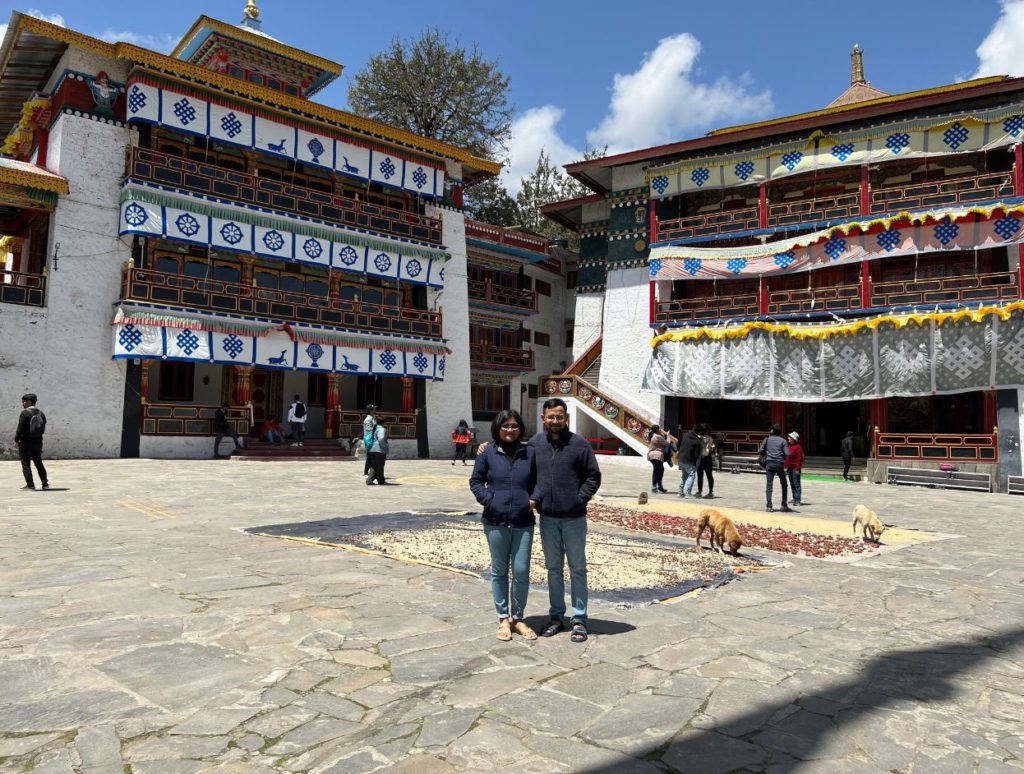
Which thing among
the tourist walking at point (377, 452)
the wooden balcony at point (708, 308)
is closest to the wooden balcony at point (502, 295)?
the wooden balcony at point (708, 308)

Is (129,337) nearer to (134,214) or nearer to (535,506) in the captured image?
(134,214)

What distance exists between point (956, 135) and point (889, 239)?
3977mm

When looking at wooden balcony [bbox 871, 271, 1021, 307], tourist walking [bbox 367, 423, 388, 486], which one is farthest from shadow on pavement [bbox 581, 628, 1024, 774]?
wooden balcony [bbox 871, 271, 1021, 307]

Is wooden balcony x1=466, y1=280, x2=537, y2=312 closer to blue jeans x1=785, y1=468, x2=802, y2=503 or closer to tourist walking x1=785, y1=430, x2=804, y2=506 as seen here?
tourist walking x1=785, y1=430, x2=804, y2=506

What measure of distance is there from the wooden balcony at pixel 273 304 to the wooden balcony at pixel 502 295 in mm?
6334

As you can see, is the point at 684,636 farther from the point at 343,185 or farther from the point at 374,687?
the point at 343,185

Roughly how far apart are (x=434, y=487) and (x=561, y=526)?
11277 mm

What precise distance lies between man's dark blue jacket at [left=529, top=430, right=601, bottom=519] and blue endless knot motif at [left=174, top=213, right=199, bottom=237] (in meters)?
21.8

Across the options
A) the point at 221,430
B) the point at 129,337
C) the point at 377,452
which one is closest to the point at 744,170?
the point at 377,452

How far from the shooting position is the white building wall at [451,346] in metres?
29.5

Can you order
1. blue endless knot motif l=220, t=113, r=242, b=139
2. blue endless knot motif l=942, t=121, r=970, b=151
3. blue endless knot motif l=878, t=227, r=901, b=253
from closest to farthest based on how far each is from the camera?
blue endless knot motif l=942, t=121, r=970, b=151
blue endless knot motif l=220, t=113, r=242, b=139
blue endless knot motif l=878, t=227, r=901, b=253

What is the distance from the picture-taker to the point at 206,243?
23688 millimetres

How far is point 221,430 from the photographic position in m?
22.5

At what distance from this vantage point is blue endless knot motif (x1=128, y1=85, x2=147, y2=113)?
22312mm
